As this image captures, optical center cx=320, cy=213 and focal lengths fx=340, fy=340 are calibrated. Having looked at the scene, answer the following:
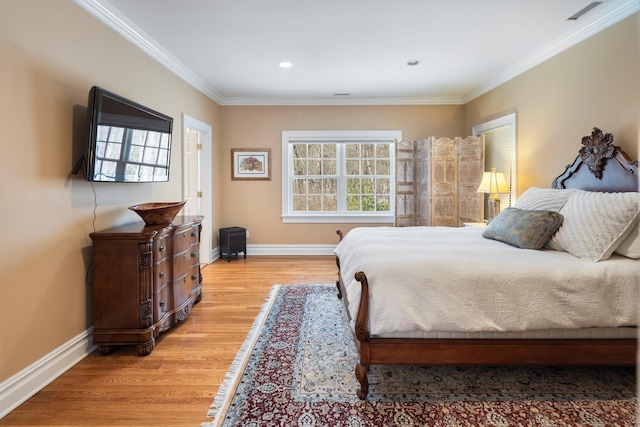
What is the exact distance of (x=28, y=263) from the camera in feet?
6.47

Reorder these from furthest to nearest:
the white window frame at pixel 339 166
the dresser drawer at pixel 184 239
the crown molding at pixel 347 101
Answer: the white window frame at pixel 339 166 < the crown molding at pixel 347 101 < the dresser drawer at pixel 184 239

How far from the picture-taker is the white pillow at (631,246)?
78.5 inches

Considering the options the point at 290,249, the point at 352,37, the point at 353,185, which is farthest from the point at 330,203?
the point at 352,37

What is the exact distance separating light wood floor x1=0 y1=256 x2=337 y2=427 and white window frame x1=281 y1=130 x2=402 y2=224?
8.13 feet

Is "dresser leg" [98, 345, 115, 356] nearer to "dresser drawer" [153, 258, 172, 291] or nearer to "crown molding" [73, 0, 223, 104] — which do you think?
"dresser drawer" [153, 258, 172, 291]

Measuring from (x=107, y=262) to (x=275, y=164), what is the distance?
3.57 metres

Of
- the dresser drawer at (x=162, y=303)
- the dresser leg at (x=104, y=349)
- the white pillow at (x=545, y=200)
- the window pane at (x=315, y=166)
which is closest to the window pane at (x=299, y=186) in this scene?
the window pane at (x=315, y=166)

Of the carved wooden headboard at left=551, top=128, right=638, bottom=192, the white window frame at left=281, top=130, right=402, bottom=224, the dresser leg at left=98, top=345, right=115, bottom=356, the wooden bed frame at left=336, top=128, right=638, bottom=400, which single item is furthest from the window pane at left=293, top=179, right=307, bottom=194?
the wooden bed frame at left=336, top=128, right=638, bottom=400

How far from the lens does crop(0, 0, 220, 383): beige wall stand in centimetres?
185

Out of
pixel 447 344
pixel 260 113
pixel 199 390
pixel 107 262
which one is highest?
pixel 260 113

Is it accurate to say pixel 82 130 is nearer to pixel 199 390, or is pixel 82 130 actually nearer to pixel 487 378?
pixel 199 390

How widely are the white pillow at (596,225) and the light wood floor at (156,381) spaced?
2.38 metres

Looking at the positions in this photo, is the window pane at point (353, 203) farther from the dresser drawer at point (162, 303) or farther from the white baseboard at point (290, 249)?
Answer: the dresser drawer at point (162, 303)

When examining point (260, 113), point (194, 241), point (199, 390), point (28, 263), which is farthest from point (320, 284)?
point (260, 113)
